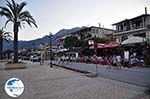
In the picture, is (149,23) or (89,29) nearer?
(149,23)

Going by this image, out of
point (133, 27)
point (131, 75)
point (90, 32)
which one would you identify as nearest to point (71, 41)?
point (90, 32)

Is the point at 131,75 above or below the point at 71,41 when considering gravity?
below

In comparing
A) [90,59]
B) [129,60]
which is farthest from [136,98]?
[90,59]

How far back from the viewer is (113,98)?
759cm

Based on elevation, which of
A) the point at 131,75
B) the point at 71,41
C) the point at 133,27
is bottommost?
the point at 131,75

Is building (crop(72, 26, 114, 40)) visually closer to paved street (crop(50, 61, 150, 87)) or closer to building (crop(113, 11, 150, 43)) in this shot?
building (crop(113, 11, 150, 43))

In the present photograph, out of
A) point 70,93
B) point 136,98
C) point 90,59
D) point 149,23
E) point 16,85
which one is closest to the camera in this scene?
point 16,85

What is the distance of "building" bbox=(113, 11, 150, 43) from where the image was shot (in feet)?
136

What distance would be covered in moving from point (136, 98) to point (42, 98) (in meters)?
2.95

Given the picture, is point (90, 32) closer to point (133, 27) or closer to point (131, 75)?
point (133, 27)

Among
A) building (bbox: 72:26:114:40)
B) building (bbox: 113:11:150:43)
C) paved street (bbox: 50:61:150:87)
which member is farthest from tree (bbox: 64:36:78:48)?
paved street (bbox: 50:61:150:87)

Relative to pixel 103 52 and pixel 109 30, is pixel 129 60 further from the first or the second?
pixel 109 30

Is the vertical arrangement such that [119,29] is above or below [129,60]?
above

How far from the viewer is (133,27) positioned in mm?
45406
